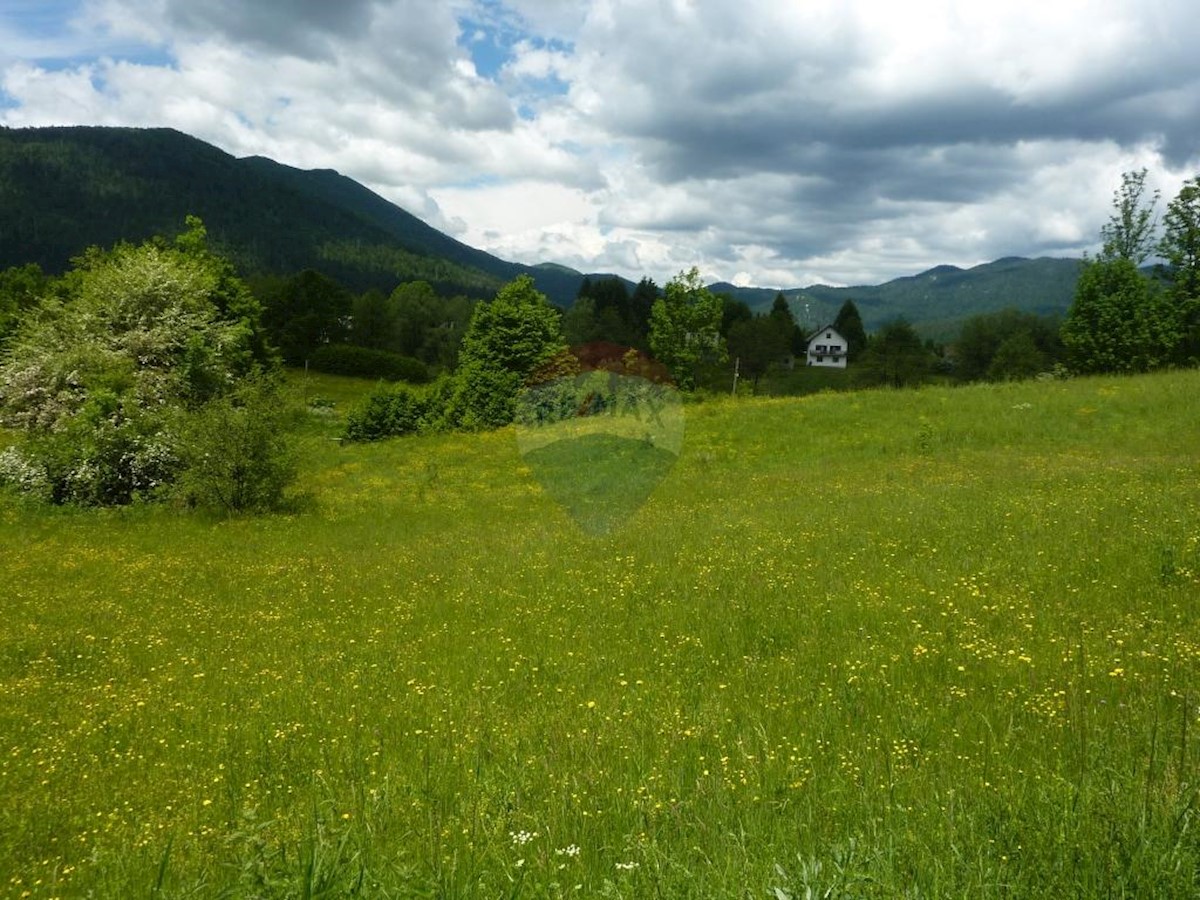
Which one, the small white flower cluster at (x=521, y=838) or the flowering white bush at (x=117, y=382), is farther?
the flowering white bush at (x=117, y=382)

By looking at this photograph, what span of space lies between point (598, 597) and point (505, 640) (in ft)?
6.36

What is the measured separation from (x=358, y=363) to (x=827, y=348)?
101065mm

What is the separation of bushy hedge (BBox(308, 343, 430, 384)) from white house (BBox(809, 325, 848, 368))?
92.4 meters

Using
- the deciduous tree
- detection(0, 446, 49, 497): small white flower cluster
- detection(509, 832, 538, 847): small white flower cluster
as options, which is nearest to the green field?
detection(509, 832, 538, 847): small white flower cluster

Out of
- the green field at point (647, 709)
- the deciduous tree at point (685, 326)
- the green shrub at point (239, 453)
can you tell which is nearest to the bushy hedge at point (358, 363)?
the deciduous tree at point (685, 326)

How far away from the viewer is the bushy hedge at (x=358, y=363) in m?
103

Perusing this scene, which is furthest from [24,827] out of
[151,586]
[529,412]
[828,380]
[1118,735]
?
[828,380]

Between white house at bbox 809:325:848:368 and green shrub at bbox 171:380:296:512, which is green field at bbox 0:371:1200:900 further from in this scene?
white house at bbox 809:325:848:368

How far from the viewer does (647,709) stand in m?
6.10

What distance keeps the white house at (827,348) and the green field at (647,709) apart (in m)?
147

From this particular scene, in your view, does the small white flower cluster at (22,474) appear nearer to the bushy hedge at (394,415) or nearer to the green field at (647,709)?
the green field at (647,709)

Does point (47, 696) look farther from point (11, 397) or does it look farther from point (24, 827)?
point (11, 397)

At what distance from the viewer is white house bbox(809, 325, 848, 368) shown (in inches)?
6112

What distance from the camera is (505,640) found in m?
8.64
